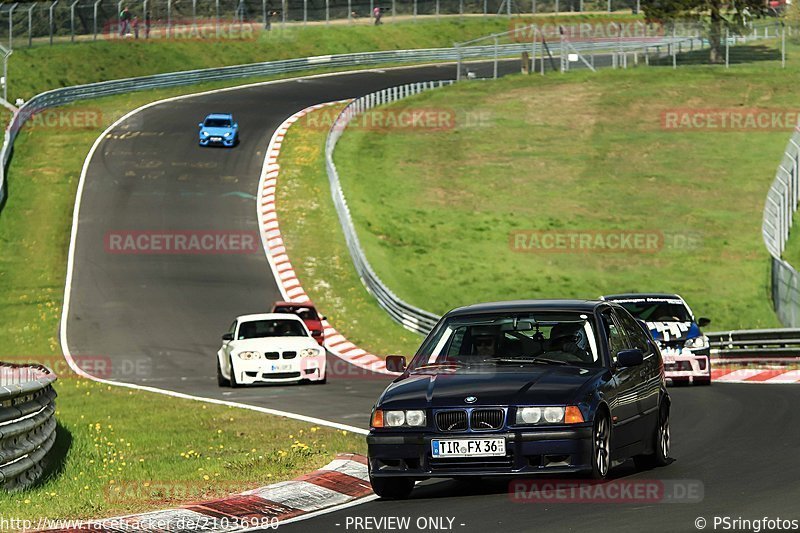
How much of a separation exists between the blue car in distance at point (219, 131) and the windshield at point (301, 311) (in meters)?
26.4

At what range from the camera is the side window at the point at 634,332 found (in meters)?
12.6

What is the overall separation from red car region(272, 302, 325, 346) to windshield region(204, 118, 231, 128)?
2675 centimetres

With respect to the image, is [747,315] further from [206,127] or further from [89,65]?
[89,65]

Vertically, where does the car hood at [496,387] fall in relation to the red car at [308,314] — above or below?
above

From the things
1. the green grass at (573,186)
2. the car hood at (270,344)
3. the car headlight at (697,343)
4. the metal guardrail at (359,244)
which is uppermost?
the car headlight at (697,343)

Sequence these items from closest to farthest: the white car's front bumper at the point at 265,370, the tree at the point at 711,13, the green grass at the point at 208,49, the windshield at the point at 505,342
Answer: the windshield at the point at 505,342 → the white car's front bumper at the point at 265,370 → the green grass at the point at 208,49 → the tree at the point at 711,13

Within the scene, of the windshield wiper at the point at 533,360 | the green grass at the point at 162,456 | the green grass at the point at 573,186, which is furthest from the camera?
the green grass at the point at 573,186

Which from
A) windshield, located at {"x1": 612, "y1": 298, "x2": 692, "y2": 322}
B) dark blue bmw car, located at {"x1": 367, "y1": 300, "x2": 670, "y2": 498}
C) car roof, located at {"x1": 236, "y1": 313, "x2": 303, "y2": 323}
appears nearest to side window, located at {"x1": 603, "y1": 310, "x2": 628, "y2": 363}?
dark blue bmw car, located at {"x1": 367, "y1": 300, "x2": 670, "y2": 498}

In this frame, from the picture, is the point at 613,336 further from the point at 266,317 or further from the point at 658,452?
the point at 266,317

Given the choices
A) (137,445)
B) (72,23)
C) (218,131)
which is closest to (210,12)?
(72,23)

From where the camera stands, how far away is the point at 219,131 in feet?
190

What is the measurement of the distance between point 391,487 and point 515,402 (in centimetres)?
119

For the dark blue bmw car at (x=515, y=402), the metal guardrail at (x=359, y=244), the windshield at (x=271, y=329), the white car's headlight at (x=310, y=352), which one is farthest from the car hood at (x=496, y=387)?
the metal guardrail at (x=359, y=244)

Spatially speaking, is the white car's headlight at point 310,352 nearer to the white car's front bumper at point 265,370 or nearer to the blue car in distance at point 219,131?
the white car's front bumper at point 265,370
